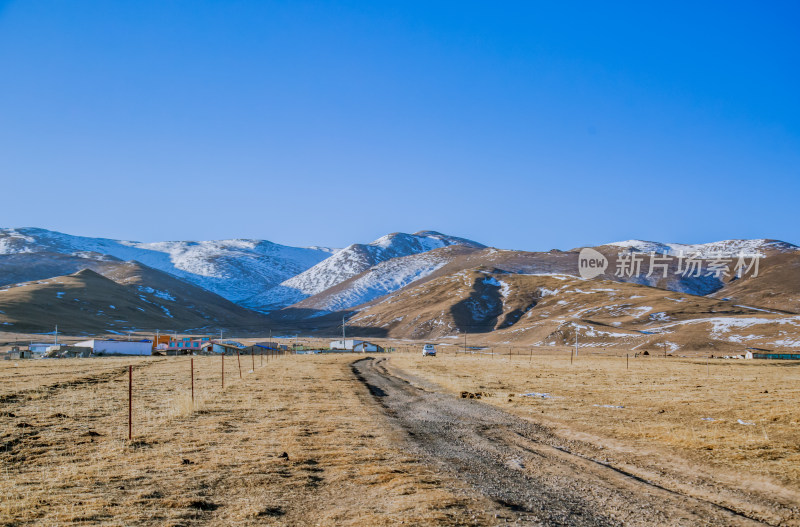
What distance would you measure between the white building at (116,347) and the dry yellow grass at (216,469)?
85.8 metres

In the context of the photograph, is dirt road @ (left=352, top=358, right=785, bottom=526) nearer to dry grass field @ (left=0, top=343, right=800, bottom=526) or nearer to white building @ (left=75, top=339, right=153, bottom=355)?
dry grass field @ (left=0, top=343, right=800, bottom=526)

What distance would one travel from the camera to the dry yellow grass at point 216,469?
→ 8773 millimetres

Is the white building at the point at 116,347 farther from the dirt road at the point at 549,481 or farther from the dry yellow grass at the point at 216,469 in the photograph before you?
the dirt road at the point at 549,481

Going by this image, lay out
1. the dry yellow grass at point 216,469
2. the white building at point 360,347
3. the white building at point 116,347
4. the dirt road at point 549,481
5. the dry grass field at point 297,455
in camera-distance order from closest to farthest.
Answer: the dry yellow grass at point 216,469 → the dirt road at point 549,481 → the dry grass field at point 297,455 → the white building at point 116,347 → the white building at point 360,347

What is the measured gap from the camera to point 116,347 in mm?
102250

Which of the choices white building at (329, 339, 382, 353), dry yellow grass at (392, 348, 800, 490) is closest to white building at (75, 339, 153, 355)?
white building at (329, 339, 382, 353)

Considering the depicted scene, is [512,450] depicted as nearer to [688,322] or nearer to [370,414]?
[370,414]

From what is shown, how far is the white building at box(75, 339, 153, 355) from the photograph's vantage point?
99.3 metres

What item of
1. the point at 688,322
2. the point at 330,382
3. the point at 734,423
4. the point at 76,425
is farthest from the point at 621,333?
the point at 76,425

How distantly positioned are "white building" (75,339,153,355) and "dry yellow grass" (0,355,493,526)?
85848 mm

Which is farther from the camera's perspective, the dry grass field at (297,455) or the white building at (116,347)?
the white building at (116,347)

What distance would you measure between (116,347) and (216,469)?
334 feet

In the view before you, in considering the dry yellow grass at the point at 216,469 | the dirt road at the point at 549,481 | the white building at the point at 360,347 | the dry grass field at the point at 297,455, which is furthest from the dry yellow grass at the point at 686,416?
the white building at the point at 360,347

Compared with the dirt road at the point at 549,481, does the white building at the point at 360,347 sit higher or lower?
lower
